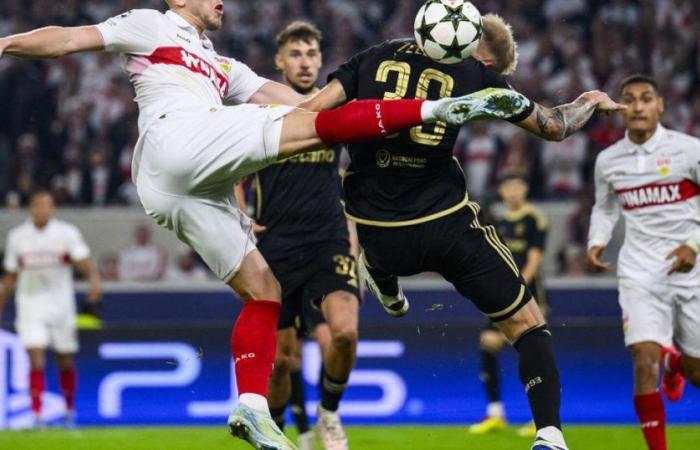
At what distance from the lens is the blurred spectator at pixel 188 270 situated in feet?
47.8

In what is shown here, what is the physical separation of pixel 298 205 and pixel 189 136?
9.76ft

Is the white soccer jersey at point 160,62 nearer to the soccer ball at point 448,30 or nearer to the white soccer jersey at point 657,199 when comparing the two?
the soccer ball at point 448,30

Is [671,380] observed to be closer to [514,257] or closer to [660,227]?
[660,227]

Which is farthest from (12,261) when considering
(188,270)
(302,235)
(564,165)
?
(564,165)

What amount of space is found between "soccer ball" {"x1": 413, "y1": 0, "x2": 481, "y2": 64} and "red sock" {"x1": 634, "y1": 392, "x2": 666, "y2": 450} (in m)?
2.71

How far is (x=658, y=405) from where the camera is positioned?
309 inches

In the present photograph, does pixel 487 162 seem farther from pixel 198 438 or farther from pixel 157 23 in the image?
pixel 157 23

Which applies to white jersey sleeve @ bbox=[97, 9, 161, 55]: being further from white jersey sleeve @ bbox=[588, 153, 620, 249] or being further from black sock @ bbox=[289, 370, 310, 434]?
black sock @ bbox=[289, 370, 310, 434]

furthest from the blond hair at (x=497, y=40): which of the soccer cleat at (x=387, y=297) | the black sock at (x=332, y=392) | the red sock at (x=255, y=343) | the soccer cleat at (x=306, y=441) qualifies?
the soccer cleat at (x=306, y=441)

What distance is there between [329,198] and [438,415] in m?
4.01

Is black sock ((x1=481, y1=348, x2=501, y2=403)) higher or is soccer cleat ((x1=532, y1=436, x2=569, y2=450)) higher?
soccer cleat ((x1=532, y1=436, x2=569, y2=450))

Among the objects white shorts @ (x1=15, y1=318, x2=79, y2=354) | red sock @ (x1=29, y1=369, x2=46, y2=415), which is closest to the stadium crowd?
white shorts @ (x1=15, y1=318, x2=79, y2=354)

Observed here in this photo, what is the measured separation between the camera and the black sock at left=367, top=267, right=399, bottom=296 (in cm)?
708

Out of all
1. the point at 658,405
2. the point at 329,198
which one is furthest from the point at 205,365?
the point at 658,405
